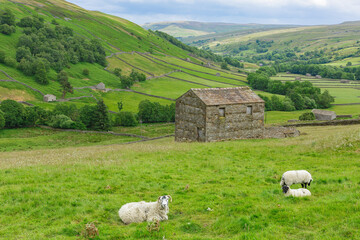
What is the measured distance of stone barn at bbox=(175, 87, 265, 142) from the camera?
150 feet

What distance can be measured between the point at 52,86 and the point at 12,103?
44.5 meters

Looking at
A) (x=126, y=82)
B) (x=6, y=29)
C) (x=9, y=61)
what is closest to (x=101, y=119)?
(x=126, y=82)

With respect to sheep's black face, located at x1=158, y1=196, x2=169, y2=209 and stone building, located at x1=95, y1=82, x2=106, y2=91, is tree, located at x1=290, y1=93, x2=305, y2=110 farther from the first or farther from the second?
sheep's black face, located at x1=158, y1=196, x2=169, y2=209

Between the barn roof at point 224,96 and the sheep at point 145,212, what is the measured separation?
32.6 m

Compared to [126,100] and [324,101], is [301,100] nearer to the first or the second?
[324,101]

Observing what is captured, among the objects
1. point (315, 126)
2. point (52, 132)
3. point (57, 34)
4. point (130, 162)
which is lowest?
point (52, 132)

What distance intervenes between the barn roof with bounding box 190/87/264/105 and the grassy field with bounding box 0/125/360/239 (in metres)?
20.5

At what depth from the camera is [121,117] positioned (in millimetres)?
110938

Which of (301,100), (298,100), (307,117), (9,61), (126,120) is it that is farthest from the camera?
(298,100)

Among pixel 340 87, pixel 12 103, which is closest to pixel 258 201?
pixel 12 103

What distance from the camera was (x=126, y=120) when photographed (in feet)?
363

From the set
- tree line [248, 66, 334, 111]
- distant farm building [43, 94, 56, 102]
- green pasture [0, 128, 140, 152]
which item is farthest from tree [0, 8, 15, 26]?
tree line [248, 66, 334, 111]

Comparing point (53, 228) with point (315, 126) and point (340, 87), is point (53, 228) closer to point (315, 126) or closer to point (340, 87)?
point (315, 126)

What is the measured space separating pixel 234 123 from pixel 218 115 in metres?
3.01
